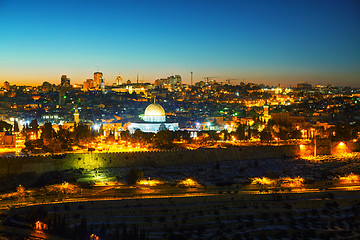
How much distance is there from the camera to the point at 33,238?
13797 mm

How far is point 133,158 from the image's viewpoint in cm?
2583

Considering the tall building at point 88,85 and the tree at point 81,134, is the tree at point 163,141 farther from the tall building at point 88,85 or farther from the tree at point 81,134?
the tall building at point 88,85

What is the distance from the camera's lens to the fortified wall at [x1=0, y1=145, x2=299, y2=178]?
22.5m


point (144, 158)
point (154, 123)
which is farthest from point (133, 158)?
point (154, 123)

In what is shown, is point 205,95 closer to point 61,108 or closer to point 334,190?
point 61,108

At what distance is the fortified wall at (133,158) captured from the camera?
73.9 feet

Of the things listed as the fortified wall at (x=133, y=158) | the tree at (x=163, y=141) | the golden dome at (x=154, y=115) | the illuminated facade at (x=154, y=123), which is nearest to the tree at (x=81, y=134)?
the tree at (x=163, y=141)

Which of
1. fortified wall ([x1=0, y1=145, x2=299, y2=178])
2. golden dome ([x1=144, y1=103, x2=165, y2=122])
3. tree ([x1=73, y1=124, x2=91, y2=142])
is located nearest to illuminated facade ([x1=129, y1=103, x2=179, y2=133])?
golden dome ([x1=144, y1=103, x2=165, y2=122])

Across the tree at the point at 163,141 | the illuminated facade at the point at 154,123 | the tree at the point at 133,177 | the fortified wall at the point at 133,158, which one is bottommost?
the tree at the point at 133,177

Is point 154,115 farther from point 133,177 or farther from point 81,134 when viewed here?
point 133,177

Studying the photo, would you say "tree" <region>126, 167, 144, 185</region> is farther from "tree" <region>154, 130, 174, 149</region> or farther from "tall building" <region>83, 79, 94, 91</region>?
"tall building" <region>83, 79, 94, 91</region>

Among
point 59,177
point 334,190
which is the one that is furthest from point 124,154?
point 334,190

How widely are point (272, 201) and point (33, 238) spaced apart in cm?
821

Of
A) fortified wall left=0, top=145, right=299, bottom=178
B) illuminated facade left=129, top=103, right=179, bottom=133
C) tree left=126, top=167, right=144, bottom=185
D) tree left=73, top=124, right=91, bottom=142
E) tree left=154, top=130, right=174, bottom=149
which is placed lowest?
tree left=126, top=167, right=144, bottom=185
